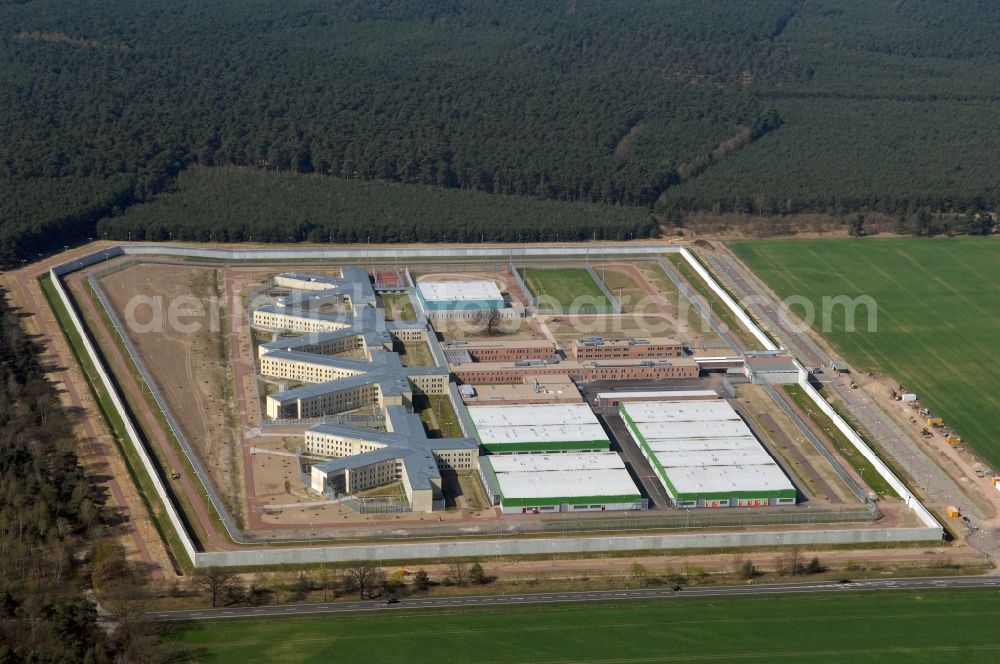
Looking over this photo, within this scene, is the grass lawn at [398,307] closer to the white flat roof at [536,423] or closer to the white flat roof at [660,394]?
the white flat roof at [536,423]

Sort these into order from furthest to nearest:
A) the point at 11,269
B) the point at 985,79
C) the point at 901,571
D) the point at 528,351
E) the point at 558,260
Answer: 1. the point at 985,79
2. the point at 558,260
3. the point at 11,269
4. the point at 528,351
5. the point at 901,571

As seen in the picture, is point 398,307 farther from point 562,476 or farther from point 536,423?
point 562,476

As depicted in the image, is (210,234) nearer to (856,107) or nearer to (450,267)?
(450,267)

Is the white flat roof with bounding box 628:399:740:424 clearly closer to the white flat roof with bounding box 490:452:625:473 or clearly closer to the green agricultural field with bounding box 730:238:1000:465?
→ the white flat roof with bounding box 490:452:625:473

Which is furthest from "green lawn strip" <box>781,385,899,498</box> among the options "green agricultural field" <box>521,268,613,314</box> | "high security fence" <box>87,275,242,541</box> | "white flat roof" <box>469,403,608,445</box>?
"high security fence" <box>87,275,242,541</box>

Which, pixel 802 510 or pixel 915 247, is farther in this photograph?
pixel 915 247

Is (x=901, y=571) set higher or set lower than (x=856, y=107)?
lower

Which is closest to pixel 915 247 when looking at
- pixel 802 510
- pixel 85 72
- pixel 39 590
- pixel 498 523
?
pixel 802 510
